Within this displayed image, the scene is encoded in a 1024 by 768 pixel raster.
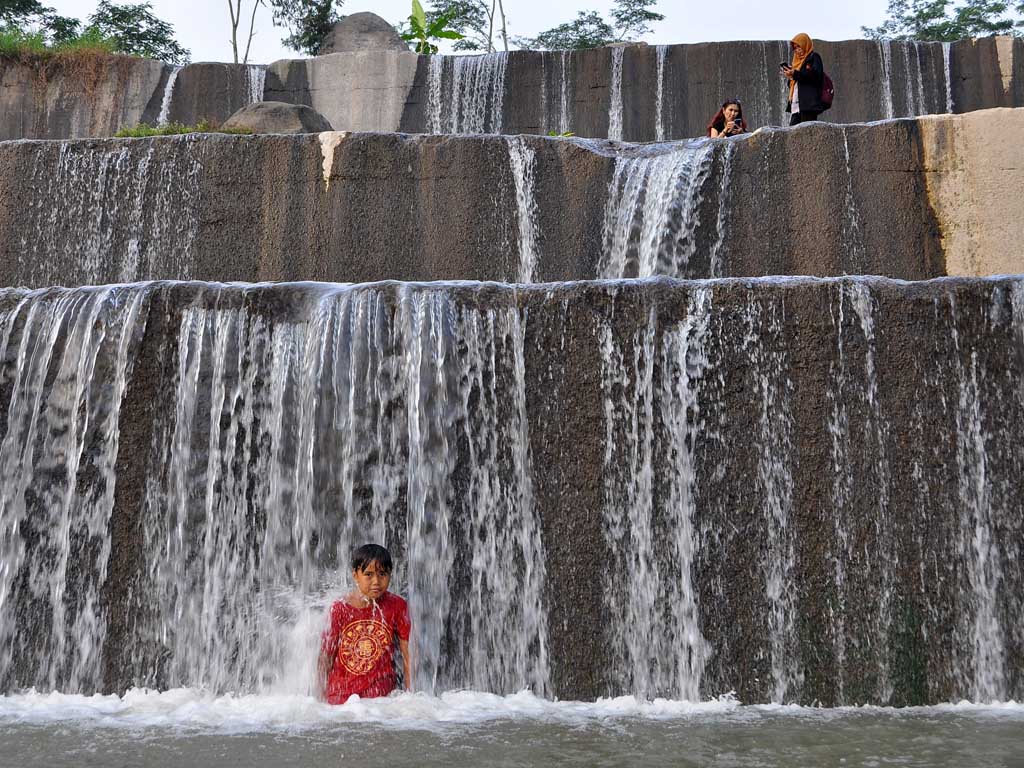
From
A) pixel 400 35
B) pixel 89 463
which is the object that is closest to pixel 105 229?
pixel 89 463

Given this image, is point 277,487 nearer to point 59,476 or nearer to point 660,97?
point 59,476

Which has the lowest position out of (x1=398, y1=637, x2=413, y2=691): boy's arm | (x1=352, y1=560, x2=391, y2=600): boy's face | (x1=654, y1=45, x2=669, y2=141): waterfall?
(x1=398, y1=637, x2=413, y2=691): boy's arm

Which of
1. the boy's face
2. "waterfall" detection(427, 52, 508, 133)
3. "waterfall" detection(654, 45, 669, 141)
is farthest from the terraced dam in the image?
"waterfall" detection(427, 52, 508, 133)

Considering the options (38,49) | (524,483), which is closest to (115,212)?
(524,483)

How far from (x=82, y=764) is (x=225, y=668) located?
1.77m

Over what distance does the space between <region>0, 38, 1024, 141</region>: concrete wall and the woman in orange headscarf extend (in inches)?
229

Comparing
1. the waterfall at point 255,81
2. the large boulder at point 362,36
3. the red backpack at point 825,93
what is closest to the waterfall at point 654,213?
the red backpack at point 825,93

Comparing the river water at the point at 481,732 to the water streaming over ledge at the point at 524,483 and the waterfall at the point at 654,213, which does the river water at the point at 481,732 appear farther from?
the waterfall at the point at 654,213

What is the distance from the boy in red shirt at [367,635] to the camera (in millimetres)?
4777

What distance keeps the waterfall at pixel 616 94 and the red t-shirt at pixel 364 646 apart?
12520mm

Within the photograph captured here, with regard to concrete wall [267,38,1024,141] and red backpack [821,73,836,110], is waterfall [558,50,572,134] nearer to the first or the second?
concrete wall [267,38,1024,141]

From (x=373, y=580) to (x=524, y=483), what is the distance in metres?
1.05

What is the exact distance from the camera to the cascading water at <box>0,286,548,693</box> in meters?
5.43

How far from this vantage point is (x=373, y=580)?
4883 millimetres
